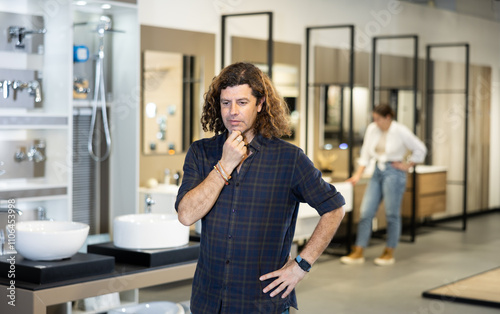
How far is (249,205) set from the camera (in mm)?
1910

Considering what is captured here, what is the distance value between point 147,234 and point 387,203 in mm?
3312

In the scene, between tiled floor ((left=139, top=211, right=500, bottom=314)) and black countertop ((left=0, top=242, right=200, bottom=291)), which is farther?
tiled floor ((left=139, top=211, right=500, bottom=314))

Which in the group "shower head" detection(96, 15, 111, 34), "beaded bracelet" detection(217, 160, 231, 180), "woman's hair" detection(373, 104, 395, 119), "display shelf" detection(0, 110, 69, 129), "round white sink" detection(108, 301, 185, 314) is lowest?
"round white sink" detection(108, 301, 185, 314)

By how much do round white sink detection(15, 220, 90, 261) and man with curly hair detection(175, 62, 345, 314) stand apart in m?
0.96

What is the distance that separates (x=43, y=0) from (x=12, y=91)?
0.58 m

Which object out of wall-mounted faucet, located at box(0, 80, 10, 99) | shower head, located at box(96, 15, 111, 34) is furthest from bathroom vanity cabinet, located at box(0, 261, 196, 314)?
shower head, located at box(96, 15, 111, 34)

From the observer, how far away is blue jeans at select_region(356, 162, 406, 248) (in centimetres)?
595

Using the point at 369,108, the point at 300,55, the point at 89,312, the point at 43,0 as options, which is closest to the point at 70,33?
the point at 43,0

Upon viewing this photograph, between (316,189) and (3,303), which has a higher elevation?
(316,189)

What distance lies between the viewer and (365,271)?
5621 mm

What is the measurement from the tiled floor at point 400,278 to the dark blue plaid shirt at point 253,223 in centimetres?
122

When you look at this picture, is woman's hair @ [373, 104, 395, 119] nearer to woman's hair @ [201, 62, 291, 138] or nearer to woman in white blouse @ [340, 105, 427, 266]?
woman in white blouse @ [340, 105, 427, 266]

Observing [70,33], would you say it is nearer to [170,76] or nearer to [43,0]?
[43,0]

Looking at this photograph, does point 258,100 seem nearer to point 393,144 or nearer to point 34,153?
point 34,153
